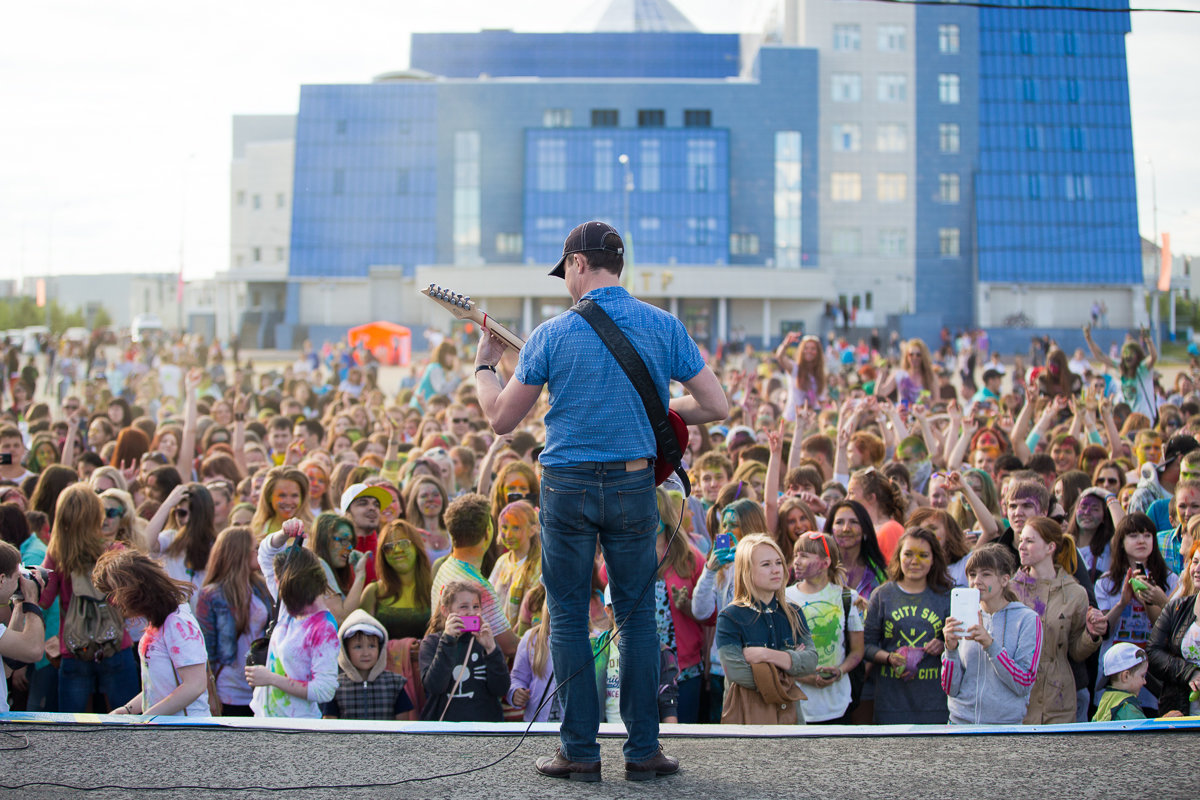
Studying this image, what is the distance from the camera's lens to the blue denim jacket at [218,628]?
600 cm

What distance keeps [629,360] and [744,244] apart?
73.2m

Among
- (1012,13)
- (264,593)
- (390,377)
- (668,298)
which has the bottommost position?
(264,593)

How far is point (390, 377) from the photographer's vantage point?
4041cm

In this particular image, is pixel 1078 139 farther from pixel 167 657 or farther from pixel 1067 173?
pixel 167 657

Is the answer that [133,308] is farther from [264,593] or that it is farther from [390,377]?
[264,593]

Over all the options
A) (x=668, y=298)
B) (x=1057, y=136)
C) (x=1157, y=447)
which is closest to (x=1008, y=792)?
(x=1157, y=447)

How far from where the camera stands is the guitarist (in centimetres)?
399

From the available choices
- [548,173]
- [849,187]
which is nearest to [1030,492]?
[548,173]

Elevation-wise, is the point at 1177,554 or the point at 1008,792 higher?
the point at 1177,554

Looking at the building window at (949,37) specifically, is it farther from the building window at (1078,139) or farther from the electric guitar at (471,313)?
the electric guitar at (471,313)

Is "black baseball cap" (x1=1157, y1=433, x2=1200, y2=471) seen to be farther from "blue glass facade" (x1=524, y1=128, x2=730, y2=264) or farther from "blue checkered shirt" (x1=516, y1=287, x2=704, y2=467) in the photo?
"blue glass facade" (x1=524, y1=128, x2=730, y2=264)

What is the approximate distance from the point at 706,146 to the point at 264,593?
231ft

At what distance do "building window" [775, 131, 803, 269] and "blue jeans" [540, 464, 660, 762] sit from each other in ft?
238

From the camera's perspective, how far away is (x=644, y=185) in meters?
74.0
